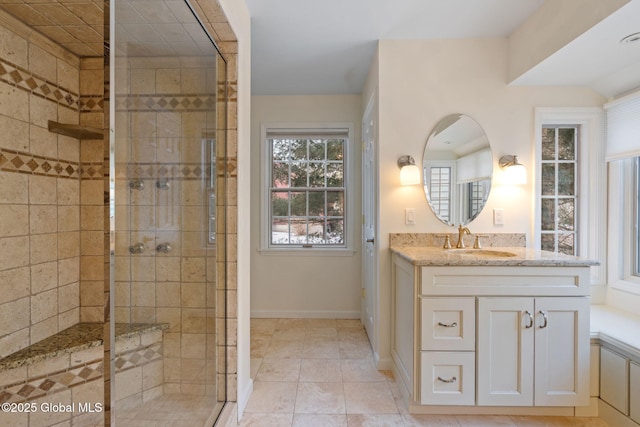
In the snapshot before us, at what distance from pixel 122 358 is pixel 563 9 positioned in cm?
288

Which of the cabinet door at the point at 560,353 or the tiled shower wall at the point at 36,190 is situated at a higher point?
the tiled shower wall at the point at 36,190

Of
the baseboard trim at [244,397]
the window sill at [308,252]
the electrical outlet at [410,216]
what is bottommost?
the baseboard trim at [244,397]

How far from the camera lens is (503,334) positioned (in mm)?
1896

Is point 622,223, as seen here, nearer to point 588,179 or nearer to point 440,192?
point 588,179

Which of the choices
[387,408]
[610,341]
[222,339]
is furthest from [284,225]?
[610,341]

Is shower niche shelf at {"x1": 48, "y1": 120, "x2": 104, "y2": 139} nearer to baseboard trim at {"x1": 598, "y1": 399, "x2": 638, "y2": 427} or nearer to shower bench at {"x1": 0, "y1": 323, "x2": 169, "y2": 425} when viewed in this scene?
shower bench at {"x1": 0, "y1": 323, "x2": 169, "y2": 425}

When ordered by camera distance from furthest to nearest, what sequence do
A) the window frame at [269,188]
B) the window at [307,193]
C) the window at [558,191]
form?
the window at [307,193]
the window frame at [269,188]
the window at [558,191]

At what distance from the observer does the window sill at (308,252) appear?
361cm

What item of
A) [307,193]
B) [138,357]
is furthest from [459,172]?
[138,357]

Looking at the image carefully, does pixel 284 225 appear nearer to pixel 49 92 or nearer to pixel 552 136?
pixel 49 92

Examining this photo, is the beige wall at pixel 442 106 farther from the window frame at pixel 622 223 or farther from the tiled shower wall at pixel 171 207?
the tiled shower wall at pixel 171 207

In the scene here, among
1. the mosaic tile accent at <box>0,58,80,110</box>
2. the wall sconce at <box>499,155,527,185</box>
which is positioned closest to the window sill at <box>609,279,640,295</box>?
the wall sconce at <box>499,155,527,185</box>

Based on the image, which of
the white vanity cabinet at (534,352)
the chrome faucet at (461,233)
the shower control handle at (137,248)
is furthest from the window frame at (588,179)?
the shower control handle at (137,248)

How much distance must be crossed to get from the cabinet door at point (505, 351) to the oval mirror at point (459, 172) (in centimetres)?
78
